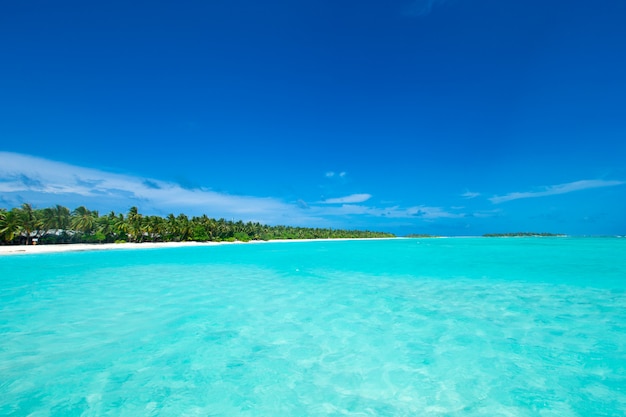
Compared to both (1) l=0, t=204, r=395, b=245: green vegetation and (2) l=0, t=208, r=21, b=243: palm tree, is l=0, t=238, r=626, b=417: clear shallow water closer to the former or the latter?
(2) l=0, t=208, r=21, b=243: palm tree

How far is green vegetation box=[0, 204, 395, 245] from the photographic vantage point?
45594 millimetres

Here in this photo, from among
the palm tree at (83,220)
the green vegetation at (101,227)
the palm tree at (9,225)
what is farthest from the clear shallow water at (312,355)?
the palm tree at (83,220)

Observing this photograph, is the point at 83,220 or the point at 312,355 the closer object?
the point at 312,355

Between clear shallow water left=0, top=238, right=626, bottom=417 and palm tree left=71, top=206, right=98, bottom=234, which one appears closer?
clear shallow water left=0, top=238, right=626, bottom=417

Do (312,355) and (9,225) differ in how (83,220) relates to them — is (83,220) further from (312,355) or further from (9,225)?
(312,355)

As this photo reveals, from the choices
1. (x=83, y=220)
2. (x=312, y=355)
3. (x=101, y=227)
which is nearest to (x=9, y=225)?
(x=83, y=220)

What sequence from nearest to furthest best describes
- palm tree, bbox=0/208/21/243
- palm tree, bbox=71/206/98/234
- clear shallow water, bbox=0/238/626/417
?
clear shallow water, bbox=0/238/626/417 < palm tree, bbox=0/208/21/243 < palm tree, bbox=71/206/98/234

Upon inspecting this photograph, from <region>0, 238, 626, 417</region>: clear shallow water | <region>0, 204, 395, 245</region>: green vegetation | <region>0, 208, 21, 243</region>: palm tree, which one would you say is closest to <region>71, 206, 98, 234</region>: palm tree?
<region>0, 204, 395, 245</region>: green vegetation

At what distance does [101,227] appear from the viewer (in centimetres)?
5625

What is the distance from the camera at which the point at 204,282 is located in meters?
16.6

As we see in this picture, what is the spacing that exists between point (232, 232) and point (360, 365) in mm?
84365

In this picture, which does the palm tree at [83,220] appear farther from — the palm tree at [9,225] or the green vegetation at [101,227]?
the palm tree at [9,225]

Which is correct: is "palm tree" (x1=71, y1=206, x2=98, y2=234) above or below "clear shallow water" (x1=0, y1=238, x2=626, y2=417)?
above

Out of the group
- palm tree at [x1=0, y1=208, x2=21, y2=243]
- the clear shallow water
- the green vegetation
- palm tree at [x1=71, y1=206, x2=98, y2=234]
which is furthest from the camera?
palm tree at [x1=71, y1=206, x2=98, y2=234]
